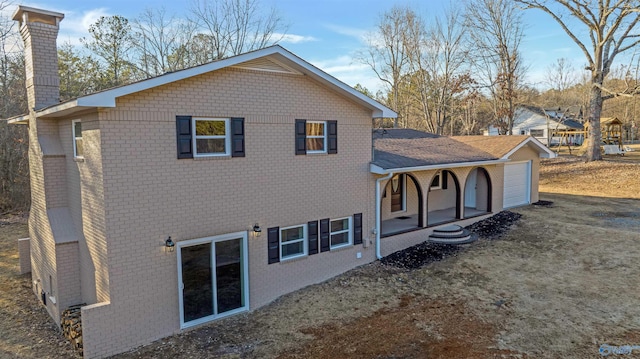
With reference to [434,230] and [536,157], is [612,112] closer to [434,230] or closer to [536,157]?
[536,157]

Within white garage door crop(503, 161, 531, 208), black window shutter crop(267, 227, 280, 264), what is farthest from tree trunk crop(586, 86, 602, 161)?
black window shutter crop(267, 227, 280, 264)

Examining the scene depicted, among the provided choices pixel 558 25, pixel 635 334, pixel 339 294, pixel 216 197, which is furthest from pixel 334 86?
pixel 558 25

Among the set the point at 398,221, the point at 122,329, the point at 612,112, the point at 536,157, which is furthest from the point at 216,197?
the point at 612,112

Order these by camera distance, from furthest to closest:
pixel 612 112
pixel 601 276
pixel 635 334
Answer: pixel 612 112 → pixel 601 276 → pixel 635 334

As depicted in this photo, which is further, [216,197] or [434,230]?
[434,230]

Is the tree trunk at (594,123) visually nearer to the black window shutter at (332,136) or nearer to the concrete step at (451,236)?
the concrete step at (451,236)

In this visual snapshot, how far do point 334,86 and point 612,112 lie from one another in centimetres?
7235

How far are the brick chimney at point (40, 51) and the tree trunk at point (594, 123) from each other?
33974 mm

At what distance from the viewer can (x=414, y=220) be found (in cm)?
1558

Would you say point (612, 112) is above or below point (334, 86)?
above

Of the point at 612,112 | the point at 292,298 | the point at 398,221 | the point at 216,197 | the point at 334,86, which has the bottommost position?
the point at 292,298

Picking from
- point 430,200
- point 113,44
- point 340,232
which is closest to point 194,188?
point 340,232

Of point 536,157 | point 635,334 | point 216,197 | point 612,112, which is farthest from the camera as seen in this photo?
point 612,112

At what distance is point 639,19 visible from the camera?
27.8m
